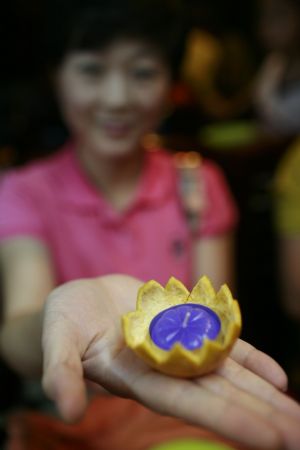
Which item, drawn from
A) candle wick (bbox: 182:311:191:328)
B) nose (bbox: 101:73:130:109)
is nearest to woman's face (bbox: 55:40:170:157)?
nose (bbox: 101:73:130:109)

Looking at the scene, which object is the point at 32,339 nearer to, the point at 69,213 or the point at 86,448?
the point at 86,448

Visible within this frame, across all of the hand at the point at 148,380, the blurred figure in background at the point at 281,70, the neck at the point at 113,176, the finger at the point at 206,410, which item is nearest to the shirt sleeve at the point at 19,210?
the neck at the point at 113,176

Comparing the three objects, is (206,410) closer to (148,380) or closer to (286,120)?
(148,380)

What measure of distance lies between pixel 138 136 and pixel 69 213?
166 mm

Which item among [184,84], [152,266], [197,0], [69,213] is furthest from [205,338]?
[184,84]

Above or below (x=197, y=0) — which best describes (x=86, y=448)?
below

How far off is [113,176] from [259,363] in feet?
1.84

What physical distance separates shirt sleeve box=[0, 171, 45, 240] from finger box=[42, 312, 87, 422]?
16.8 inches

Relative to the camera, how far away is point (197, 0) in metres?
1.41

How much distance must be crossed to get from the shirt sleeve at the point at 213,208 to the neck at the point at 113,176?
13 centimetres

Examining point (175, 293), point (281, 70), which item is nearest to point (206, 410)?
point (175, 293)

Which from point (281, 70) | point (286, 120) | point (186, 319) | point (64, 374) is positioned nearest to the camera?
point (64, 374)

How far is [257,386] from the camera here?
41cm

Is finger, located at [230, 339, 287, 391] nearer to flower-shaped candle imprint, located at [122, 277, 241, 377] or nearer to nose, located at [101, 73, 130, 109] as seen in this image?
flower-shaped candle imprint, located at [122, 277, 241, 377]
